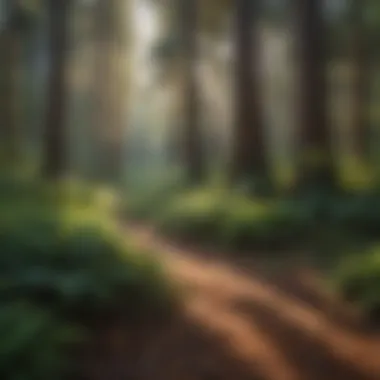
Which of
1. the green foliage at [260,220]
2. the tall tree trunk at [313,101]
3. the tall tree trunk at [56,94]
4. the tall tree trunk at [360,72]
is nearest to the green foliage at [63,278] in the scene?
the tall tree trunk at [56,94]

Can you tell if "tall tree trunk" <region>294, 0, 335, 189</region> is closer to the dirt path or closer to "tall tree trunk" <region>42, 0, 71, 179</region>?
the dirt path

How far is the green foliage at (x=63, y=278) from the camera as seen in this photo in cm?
305

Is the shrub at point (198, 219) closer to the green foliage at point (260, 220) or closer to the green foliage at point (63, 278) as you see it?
the green foliage at point (260, 220)

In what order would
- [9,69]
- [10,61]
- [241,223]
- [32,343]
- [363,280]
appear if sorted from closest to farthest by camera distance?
[32,343], [363,280], [241,223], [10,61], [9,69]

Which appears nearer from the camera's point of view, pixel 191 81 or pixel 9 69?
pixel 191 81

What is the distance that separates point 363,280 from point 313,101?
4.34 feet

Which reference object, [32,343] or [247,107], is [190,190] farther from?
[32,343]

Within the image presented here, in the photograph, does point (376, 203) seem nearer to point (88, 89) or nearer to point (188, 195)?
point (188, 195)

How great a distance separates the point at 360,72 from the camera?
163 inches

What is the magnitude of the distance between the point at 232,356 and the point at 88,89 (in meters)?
1.95

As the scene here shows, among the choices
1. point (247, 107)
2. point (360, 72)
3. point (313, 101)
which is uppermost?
point (360, 72)

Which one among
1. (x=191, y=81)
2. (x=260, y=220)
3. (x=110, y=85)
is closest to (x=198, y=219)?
(x=260, y=220)

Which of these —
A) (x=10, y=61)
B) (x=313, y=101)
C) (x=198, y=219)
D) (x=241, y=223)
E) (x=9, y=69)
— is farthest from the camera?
(x=9, y=69)

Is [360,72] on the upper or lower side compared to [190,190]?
upper
